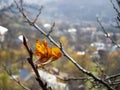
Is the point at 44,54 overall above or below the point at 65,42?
above

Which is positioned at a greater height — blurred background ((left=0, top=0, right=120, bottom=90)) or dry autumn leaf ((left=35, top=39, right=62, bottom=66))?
dry autumn leaf ((left=35, top=39, right=62, bottom=66))

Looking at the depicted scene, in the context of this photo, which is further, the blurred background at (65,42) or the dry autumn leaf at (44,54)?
the blurred background at (65,42)

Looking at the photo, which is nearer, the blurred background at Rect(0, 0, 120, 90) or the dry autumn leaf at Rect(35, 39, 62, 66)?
the dry autumn leaf at Rect(35, 39, 62, 66)

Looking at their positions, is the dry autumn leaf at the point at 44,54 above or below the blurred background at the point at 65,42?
above

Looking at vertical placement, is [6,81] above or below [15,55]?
above

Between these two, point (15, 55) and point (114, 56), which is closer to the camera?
point (114, 56)

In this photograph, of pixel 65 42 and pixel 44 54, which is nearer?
pixel 44 54

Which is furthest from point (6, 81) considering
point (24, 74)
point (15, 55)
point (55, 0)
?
point (55, 0)

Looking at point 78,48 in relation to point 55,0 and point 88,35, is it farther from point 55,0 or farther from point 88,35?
point 55,0
